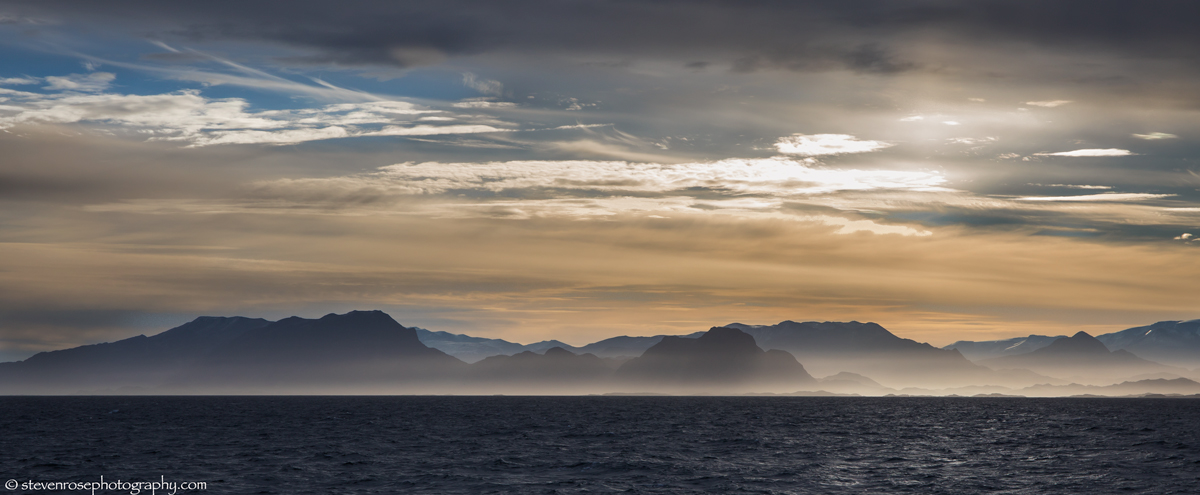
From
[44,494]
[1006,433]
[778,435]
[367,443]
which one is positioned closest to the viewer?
[44,494]

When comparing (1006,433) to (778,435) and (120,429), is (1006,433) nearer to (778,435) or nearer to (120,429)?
(778,435)

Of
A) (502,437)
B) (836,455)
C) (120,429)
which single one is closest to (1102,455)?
(836,455)

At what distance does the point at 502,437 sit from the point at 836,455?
145 ft

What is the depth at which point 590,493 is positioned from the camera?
6241 cm

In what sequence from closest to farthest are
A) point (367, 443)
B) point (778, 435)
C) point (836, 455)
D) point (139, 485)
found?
point (139, 485), point (836, 455), point (367, 443), point (778, 435)

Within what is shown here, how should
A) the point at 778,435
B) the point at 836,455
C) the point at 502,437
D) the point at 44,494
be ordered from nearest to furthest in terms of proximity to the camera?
the point at 44,494 → the point at 836,455 → the point at 502,437 → the point at 778,435

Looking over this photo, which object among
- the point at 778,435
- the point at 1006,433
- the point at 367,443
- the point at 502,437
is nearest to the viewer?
the point at 367,443

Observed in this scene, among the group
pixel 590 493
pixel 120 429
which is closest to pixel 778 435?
pixel 590 493

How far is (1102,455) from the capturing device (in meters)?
91.8

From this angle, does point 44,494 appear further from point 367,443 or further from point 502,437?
point 502,437

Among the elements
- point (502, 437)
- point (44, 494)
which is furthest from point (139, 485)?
point (502, 437)

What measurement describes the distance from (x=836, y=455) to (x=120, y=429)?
108267 millimetres

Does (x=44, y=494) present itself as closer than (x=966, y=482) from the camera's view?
Yes

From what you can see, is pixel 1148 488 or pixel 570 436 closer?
pixel 1148 488
